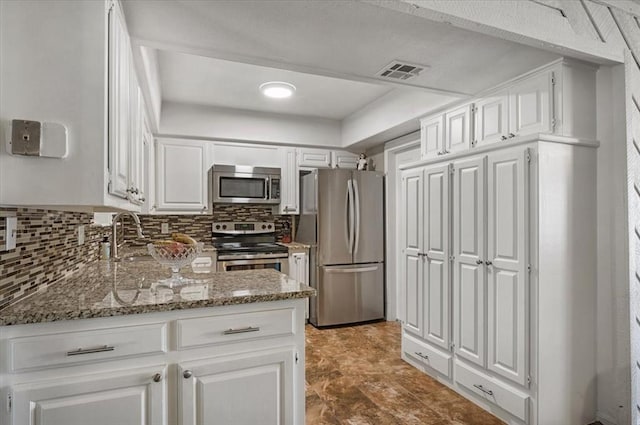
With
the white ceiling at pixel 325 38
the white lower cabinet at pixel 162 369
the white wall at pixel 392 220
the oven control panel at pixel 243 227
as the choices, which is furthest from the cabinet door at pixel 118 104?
the white wall at pixel 392 220

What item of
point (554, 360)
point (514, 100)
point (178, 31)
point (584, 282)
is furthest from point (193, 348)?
point (514, 100)

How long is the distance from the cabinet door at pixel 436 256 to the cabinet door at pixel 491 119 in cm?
32

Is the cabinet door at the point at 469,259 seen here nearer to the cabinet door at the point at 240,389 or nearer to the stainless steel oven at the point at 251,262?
the cabinet door at the point at 240,389

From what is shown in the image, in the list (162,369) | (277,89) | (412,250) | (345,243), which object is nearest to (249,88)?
(277,89)

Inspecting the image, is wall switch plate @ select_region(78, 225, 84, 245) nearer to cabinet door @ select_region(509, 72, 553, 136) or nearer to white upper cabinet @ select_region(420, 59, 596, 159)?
white upper cabinet @ select_region(420, 59, 596, 159)

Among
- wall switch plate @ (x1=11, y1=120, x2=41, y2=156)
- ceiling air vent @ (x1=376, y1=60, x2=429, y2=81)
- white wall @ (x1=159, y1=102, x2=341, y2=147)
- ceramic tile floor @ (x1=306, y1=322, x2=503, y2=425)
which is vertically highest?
white wall @ (x1=159, y1=102, x2=341, y2=147)

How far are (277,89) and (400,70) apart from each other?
1.33 metres

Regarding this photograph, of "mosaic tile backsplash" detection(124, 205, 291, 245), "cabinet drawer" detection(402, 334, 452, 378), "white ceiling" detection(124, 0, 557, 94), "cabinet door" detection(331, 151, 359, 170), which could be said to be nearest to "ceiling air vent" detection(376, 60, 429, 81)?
"white ceiling" detection(124, 0, 557, 94)

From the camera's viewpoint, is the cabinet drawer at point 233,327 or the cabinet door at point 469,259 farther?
the cabinet door at point 469,259

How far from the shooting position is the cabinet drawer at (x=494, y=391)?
2095mm

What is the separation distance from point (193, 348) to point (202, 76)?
249 centimetres

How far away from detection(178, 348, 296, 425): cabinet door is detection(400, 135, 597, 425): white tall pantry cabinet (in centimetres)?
136

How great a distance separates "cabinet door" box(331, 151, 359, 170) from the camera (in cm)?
465

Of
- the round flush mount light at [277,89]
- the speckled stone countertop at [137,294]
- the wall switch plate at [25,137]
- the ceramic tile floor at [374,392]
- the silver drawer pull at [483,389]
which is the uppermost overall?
the round flush mount light at [277,89]
